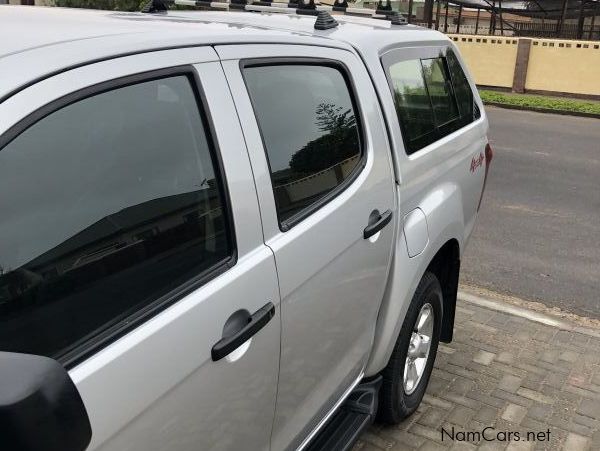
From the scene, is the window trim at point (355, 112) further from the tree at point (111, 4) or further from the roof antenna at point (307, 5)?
the tree at point (111, 4)

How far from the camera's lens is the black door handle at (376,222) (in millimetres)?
2449

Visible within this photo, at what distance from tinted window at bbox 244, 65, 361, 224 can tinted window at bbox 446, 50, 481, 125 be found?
4.37 ft

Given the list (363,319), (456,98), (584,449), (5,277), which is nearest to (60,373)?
(5,277)

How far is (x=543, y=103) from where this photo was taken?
55.4 feet

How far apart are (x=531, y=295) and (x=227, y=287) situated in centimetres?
381

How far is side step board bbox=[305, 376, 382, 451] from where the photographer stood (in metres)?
2.42

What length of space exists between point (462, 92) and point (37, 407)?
3.28 metres

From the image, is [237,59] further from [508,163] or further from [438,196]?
[508,163]

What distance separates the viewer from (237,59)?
6.03ft

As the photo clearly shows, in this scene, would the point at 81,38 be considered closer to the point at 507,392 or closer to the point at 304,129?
the point at 304,129

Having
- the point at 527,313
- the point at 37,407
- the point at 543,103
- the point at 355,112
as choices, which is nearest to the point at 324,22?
the point at 355,112

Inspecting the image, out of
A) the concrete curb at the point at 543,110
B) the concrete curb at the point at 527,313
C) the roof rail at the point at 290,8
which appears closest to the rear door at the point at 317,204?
the roof rail at the point at 290,8

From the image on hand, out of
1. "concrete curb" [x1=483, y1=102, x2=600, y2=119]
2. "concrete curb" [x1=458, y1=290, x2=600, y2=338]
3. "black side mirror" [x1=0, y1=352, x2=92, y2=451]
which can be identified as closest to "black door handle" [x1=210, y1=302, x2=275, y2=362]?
"black side mirror" [x1=0, y1=352, x2=92, y2=451]

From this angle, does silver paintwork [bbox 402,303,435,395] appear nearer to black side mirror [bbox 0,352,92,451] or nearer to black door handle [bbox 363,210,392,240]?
black door handle [bbox 363,210,392,240]
